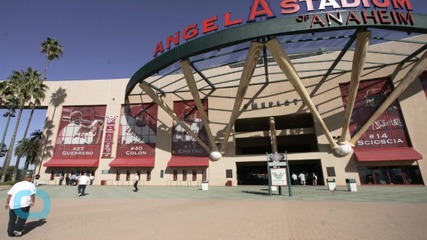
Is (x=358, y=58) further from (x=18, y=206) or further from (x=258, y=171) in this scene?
(x=258, y=171)

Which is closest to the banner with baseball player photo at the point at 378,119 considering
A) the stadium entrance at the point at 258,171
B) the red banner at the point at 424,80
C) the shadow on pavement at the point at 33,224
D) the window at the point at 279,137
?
the red banner at the point at 424,80

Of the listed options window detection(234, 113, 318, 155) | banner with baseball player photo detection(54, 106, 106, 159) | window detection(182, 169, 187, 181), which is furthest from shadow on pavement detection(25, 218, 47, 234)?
banner with baseball player photo detection(54, 106, 106, 159)

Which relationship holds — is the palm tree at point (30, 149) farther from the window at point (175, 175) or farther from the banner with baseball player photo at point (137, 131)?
the window at point (175, 175)

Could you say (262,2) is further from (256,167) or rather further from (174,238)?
(256,167)

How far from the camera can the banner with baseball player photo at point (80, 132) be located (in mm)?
33562

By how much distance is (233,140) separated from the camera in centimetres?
3070

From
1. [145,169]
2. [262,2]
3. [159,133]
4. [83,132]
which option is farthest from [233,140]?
[83,132]

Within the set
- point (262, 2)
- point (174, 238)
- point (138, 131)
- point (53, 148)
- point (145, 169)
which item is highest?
point (262, 2)

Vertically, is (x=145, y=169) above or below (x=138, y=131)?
below

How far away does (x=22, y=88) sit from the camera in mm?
32000

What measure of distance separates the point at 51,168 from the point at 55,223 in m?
31.4

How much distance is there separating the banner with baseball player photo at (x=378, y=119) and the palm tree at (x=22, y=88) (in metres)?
44.6

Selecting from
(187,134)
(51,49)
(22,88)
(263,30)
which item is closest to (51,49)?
(51,49)

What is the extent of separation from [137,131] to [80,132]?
30.7ft
